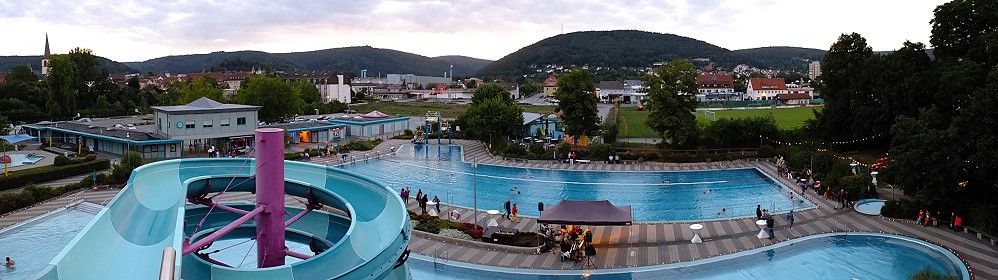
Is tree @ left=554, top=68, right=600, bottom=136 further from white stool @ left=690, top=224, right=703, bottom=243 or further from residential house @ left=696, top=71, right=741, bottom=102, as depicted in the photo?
residential house @ left=696, top=71, right=741, bottom=102

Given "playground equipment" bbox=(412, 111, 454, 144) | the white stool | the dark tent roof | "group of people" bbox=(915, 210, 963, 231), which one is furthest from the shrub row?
"playground equipment" bbox=(412, 111, 454, 144)

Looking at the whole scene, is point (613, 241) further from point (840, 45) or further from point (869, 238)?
point (840, 45)

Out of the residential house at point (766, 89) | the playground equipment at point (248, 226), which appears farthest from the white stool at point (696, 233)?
the residential house at point (766, 89)

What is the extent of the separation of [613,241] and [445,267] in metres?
5.92

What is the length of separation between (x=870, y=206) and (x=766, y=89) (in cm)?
10002

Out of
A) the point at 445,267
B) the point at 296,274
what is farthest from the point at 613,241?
the point at 296,274

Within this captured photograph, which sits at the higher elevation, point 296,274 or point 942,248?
point 296,274

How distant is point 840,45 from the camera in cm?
4422

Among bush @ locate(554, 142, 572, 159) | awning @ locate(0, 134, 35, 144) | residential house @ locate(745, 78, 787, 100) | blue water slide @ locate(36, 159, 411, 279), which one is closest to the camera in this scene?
blue water slide @ locate(36, 159, 411, 279)

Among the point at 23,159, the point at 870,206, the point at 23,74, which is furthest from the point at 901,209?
the point at 23,74

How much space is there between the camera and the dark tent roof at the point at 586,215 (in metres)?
21.1

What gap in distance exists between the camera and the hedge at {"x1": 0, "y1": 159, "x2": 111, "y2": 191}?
3175cm

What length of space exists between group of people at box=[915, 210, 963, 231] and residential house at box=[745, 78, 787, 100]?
101 meters

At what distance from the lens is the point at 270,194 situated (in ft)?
35.9
